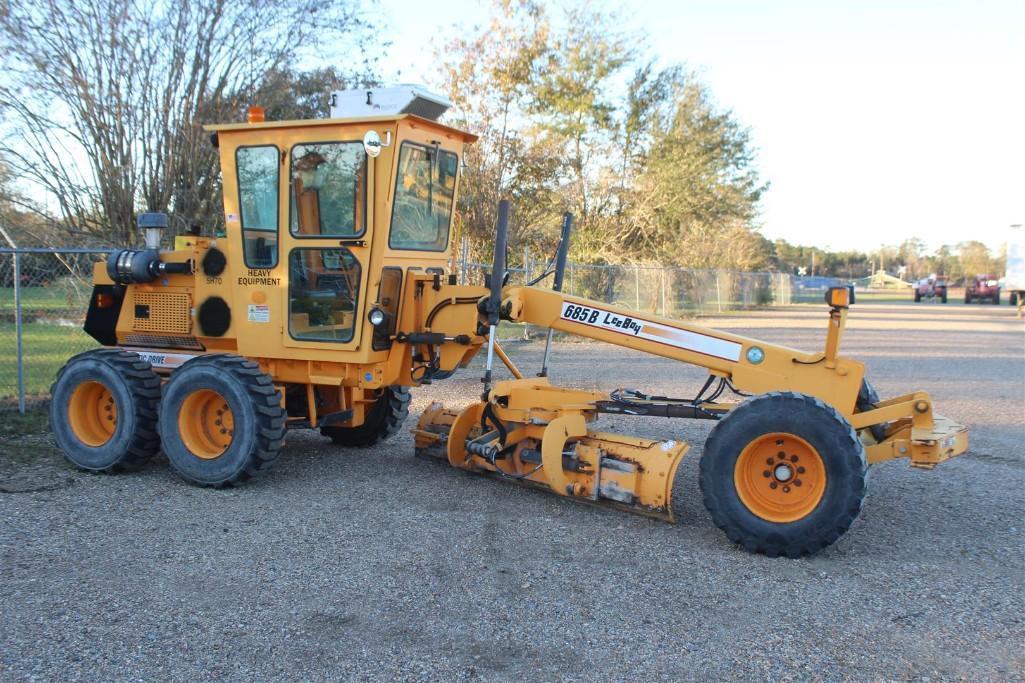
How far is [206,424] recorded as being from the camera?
23.0 ft

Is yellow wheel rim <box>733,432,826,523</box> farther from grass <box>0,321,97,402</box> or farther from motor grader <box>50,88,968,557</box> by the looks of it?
grass <box>0,321,97,402</box>

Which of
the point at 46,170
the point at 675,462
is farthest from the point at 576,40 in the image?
the point at 675,462

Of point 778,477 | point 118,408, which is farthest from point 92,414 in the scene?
point 778,477

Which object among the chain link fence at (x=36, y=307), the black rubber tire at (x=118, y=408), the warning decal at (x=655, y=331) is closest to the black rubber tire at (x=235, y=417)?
the black rubber tire at (x=118, y=408)

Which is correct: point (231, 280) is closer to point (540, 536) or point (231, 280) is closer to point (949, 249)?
point (540, 536)

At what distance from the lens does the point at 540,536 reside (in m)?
5.77

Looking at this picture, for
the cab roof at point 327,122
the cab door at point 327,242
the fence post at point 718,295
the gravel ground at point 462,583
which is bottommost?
the gravel ground at point 462,583

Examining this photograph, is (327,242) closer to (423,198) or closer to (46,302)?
(423,198)

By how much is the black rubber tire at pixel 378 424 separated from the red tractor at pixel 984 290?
5311 centimetres

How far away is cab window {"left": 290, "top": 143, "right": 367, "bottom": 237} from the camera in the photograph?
6.67 meters

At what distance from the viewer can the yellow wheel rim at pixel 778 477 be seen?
5.37m

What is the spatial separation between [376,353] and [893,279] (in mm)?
114745

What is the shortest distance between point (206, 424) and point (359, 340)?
1.44 meters

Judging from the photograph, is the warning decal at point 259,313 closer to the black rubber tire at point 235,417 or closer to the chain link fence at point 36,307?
the black rubber tire at point 235,417
